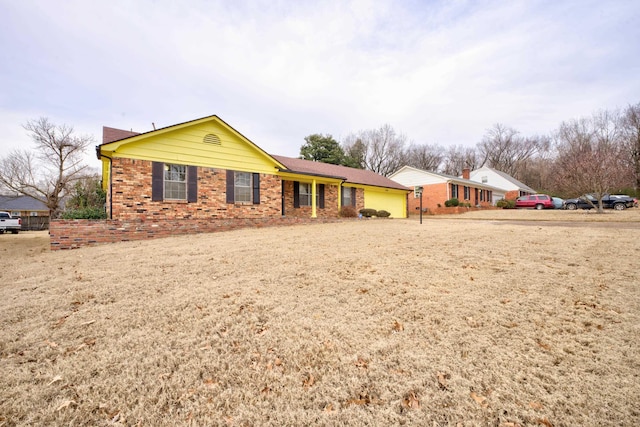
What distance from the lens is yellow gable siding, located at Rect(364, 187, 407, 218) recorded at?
781 inches

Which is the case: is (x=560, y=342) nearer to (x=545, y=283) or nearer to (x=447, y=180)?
(x=545, y=283)

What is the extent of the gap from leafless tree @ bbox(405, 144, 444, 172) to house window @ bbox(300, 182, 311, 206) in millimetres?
36562

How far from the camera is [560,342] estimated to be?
2562 millimetres

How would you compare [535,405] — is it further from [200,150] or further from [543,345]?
[200,150]

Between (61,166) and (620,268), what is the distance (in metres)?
34.3

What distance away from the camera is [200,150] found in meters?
11.6

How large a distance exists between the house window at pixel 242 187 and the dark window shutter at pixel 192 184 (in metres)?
1.74

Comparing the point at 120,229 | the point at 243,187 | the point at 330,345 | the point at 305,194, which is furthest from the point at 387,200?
the point at 330,345

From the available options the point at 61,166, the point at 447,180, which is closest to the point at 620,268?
the point at 447,180

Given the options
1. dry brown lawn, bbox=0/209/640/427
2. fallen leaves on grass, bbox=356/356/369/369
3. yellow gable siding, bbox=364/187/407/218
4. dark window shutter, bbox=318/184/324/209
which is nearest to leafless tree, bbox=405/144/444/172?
yellow gable siding, bbox=364/187/407/218

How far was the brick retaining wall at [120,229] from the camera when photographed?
8.37 m

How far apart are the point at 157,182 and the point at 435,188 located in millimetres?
24752

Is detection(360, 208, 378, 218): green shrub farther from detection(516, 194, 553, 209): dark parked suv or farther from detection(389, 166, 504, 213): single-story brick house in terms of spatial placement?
detection(516, 194, 553, 209): dark parked suv

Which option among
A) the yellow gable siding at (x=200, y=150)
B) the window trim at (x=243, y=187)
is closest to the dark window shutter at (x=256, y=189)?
the window trim at (x=243, y=187)
